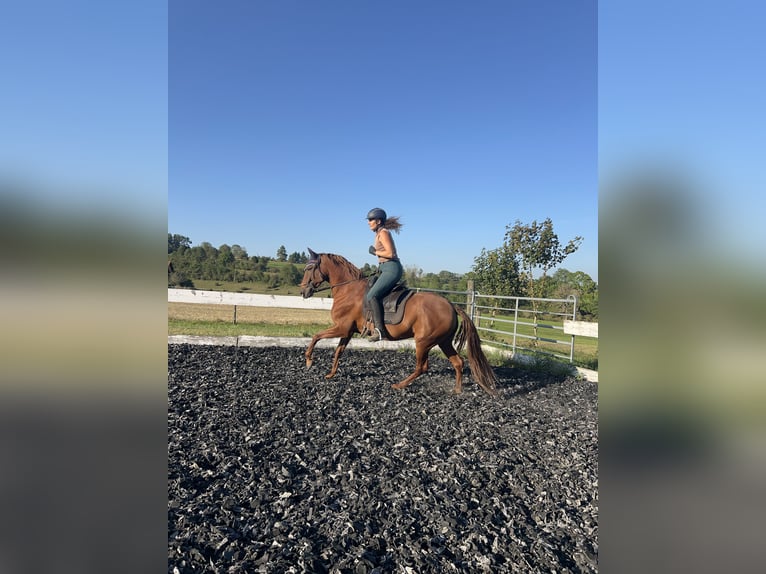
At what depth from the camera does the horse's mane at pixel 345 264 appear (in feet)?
18.6

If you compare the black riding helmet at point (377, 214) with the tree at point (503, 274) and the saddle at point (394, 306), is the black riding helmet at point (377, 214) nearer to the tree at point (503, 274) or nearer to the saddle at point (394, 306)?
the saddle at point (394, 306)

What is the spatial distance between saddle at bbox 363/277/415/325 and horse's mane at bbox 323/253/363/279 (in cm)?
56

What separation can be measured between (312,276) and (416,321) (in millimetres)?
1755

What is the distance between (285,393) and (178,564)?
2.92 meters

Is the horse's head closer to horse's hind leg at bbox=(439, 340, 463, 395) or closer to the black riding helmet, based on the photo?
the black riding helmet

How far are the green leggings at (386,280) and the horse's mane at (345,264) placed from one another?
584 millimetres

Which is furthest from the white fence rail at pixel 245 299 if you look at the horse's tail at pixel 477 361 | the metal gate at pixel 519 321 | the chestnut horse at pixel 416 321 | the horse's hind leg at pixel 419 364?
the horse's tail at pixel 477 361

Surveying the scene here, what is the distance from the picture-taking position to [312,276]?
18.8 feet

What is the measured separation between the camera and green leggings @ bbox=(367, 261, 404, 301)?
5.09 metres
